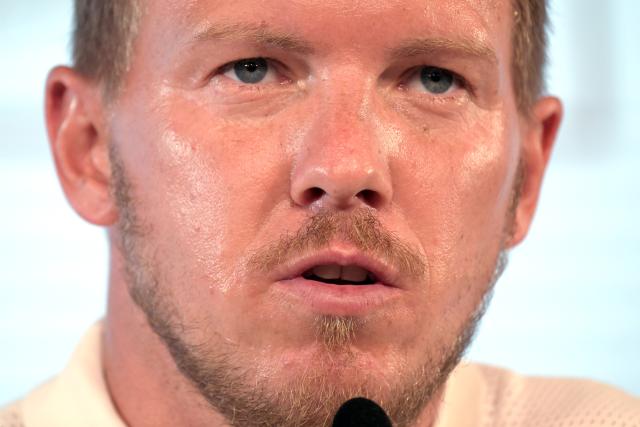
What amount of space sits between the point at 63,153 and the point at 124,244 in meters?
0.22

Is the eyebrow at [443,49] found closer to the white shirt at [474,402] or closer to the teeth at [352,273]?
the teeth at [352,273]

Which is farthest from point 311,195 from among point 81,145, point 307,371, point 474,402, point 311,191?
point 474,402

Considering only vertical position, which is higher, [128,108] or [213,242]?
[128,108]

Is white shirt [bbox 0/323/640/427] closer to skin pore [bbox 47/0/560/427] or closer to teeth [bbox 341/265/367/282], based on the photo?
skin pore [bbox 47/0/560/427]

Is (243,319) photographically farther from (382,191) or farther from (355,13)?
(355,13)

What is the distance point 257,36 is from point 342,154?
230 mm

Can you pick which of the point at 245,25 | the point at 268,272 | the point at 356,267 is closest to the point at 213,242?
the point at 268,272

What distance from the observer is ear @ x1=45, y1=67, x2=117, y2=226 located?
73.1 inches

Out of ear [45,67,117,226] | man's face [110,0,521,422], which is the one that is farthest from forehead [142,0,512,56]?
ear [45,67,117,226]

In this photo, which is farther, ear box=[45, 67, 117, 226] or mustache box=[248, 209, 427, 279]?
ear box=[45, 67, 117, 226]

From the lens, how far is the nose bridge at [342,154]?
154cm

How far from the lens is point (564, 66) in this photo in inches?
120

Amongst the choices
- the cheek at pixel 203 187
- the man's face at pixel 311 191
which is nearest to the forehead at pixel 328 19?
the man's face at pixel 311 191

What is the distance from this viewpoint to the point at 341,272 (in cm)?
160
